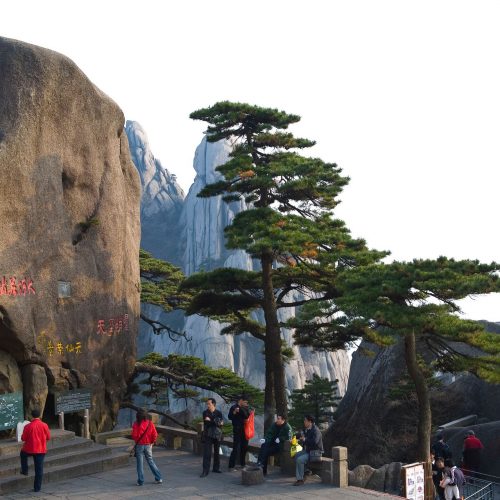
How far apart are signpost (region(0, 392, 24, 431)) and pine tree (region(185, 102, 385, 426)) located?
5.28 meters

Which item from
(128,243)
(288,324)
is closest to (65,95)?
(128,243)

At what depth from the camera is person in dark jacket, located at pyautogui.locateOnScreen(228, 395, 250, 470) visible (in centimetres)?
1164

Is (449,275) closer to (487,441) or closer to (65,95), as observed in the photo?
(487,441)

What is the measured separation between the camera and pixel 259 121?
16.9 meters

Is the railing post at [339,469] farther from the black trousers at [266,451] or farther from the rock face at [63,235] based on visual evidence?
the rock face at [63,235]

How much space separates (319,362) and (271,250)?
5959 cm

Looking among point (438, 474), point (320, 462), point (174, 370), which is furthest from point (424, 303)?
point (174, 370)

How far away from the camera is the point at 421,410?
1317cm

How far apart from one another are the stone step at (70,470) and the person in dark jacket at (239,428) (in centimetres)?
229

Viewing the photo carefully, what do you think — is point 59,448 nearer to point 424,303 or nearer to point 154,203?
point 424,303

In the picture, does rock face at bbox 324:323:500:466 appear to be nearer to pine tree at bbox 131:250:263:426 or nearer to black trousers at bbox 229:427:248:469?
pine tree at bbox 131:250:263:426

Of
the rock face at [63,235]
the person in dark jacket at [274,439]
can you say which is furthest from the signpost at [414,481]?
the rock face at [63,235]

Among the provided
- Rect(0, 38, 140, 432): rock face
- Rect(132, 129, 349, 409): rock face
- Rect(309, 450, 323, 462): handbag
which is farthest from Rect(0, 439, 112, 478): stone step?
Rect(132, 129, 349, 409): rock face

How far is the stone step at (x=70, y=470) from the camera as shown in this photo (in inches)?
414
